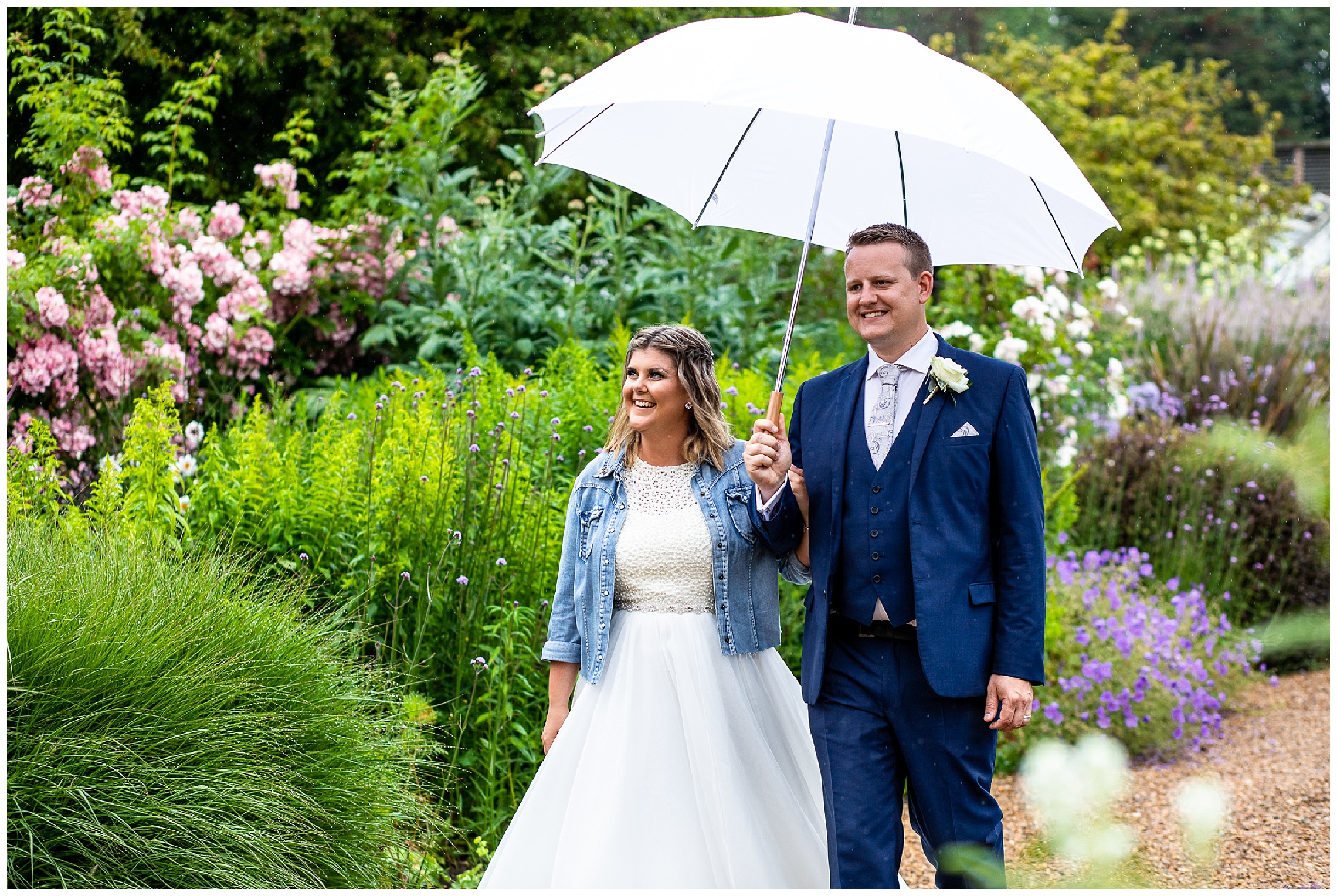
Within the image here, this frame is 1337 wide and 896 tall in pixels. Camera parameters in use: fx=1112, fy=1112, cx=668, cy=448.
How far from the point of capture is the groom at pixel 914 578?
8.96 feet

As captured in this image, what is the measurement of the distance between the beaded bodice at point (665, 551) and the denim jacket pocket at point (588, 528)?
8 centimetres

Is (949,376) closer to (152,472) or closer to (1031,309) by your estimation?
(152,472)

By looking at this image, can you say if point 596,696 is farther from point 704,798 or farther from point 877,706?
point 877,706

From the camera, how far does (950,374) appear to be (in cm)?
279

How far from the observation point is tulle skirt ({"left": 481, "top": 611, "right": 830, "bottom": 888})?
304 centimetres

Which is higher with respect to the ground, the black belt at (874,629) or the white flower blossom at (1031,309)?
the white flower blossom at (1031,309)

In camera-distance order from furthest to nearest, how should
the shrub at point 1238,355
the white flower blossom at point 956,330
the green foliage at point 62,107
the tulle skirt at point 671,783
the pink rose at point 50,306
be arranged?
the shrub at point 1238,355, the white flower blossom at point 956,330, the green foliage at point 62,107, the pink rose at point 50,306, the tulle skirt at point 671,783

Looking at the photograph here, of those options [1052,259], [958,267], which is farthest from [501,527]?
[958,267]

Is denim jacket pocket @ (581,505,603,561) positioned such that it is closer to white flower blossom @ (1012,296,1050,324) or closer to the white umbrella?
the white umbrella

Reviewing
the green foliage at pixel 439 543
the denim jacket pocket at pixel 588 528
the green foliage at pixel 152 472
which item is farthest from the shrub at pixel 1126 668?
the green foliage at pixel 152 472

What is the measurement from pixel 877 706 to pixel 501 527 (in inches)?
77.0

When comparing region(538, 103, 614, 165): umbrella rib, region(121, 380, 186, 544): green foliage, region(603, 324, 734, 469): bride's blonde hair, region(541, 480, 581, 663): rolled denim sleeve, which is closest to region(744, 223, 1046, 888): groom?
region(603, 324, 734, 469): bride's blonde hair

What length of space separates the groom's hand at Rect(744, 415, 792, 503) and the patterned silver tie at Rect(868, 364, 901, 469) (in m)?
0.23

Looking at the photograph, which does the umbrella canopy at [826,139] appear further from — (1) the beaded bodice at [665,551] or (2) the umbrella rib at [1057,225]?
(1) the beaded bodice at [665,551]
